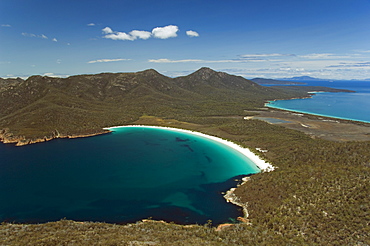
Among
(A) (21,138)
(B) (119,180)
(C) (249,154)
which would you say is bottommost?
(C) (249,154)

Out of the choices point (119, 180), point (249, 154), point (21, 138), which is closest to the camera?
point (119, 180)

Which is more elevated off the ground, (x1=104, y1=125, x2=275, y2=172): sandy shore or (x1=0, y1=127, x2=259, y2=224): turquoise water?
(x1=0, y1=127, x2=259, y2=224): turquoise water

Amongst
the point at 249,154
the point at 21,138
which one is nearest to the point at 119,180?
the point at 249,154

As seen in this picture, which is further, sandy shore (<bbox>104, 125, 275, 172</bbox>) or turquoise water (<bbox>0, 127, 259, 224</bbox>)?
sandy shore (<bbox>104, 125, 275, 172</bbox>)

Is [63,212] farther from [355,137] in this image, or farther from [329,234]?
[355,137]

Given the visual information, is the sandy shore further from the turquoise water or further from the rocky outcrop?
the rocky outcrop

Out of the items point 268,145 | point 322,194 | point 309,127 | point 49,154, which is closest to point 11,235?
point 322,194

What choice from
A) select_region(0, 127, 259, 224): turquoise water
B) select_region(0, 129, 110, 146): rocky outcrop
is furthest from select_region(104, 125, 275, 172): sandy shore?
select_region(0, 129, 110, 146): rocky outcrop

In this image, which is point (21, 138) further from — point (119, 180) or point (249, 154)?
point (249, 154)

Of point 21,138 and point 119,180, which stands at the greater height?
point 21,138
